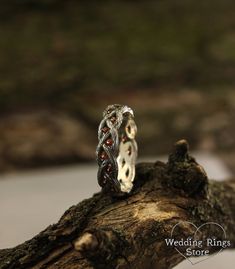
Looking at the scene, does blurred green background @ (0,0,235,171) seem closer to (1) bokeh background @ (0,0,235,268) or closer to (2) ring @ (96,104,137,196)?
(1) bokeh background @ (0,0,235,268)

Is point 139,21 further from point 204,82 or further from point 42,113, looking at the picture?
point 42,113

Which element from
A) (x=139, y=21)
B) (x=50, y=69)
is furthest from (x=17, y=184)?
(x=139, y=21)

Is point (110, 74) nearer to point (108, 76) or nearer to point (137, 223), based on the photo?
point (108, 76)

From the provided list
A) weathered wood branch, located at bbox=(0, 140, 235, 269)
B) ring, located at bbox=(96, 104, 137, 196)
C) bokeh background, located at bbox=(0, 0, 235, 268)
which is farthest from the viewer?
bokeh background, located at bbox=(0, 0, 235, 268)

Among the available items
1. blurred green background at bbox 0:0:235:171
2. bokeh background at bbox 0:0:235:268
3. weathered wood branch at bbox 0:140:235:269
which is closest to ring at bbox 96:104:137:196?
weathered wood branch at bbox 0:140:235:269

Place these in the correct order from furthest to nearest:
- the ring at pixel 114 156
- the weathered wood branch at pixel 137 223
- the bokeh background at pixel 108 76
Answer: the bokeh background at pixel 108 76 < the ring at pixel 114 156 < the weathered wood branch at pixel 137 223

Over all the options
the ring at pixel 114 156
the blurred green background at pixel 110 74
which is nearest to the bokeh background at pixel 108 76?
the blurred green background at pixel 110 74

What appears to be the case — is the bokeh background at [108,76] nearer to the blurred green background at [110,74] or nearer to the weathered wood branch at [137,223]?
the blurred green background at [110,74]
